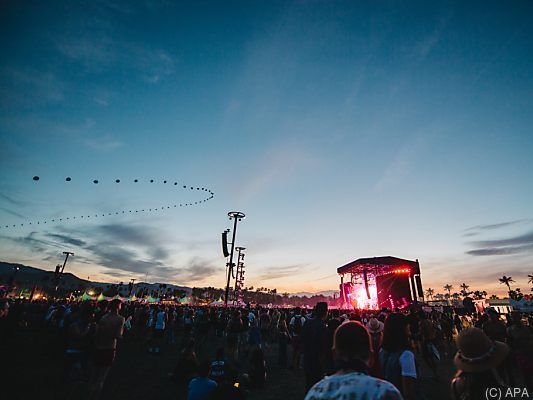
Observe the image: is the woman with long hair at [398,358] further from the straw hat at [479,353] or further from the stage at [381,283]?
the stage at [381,283]

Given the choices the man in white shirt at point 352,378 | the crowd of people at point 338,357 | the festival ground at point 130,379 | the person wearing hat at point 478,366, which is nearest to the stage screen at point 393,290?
the crowd of people at point 338,357

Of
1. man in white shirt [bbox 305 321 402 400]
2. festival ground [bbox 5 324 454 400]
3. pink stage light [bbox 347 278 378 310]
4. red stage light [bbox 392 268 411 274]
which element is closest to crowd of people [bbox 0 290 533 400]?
man in white shirt [bbox 305 321 402 400]

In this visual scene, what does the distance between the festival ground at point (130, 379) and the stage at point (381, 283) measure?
25.8 metres

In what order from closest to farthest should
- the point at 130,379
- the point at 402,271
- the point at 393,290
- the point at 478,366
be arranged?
the point at 478,366, the point at 130,379, the point at 402,271, the point at 393,290

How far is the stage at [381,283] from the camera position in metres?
36.8

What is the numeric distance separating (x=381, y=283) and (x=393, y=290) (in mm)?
A: 2517

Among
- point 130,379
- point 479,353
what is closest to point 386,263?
point 130,379

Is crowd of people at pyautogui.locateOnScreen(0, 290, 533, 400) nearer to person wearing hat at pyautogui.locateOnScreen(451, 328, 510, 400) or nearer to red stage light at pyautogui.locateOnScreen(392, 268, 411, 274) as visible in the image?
person wearing hat at pyautogui.locateOnScreen(451, 328, 510, 400)

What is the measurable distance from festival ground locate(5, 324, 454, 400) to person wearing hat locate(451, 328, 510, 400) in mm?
6232

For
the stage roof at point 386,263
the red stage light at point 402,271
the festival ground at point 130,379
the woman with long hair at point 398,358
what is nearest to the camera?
the woman with long hair at point 398,358

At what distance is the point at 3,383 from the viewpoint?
24.7 ft

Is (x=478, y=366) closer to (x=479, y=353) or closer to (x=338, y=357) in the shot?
(x=479, y=353)

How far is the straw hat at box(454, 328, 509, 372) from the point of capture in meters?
2.30

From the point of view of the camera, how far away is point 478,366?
2328 millimetres
